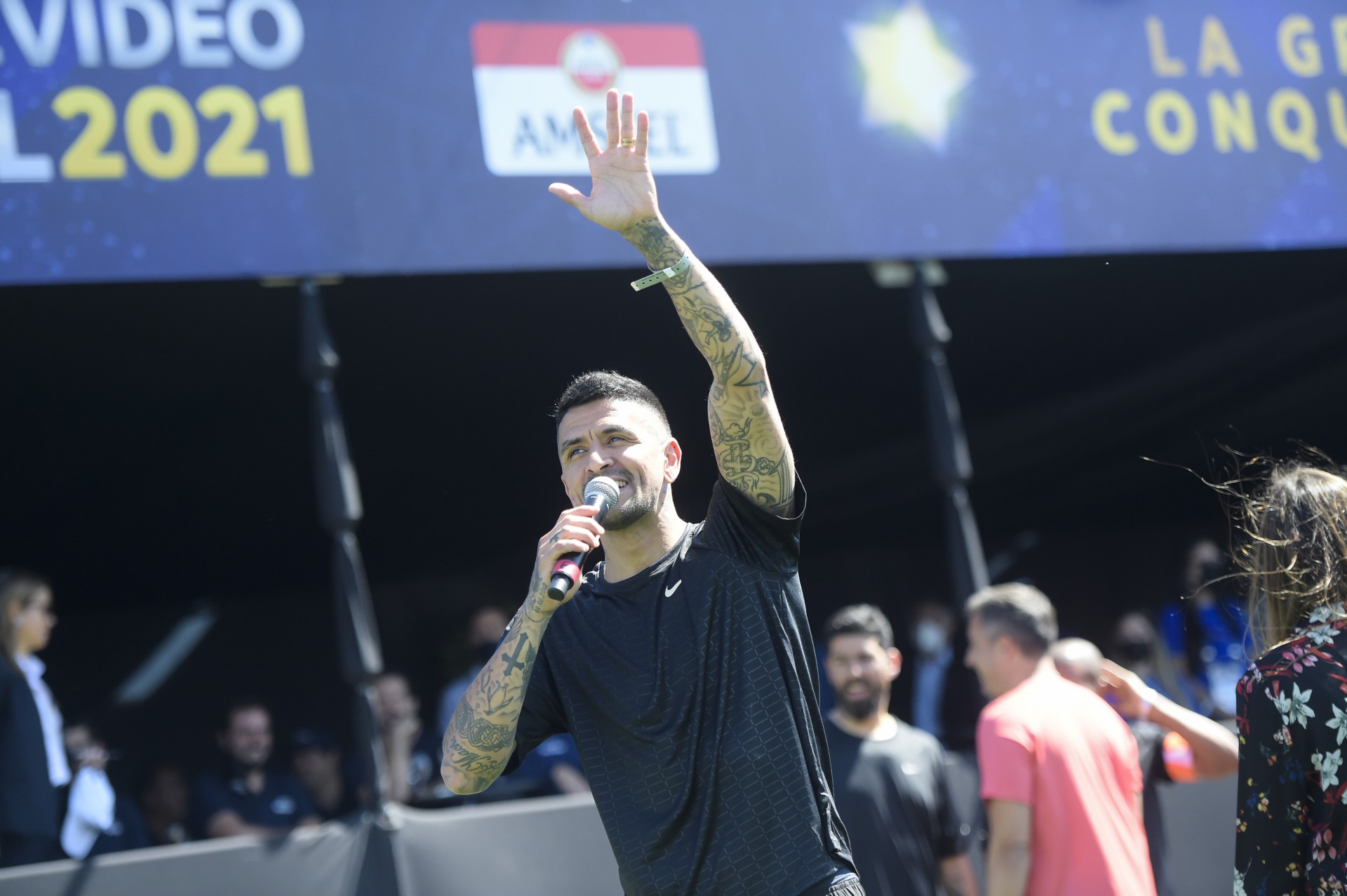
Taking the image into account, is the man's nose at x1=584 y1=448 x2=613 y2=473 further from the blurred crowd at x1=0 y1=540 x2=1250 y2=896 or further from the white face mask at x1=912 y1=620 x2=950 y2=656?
the white face mask at x1=912 y1=620 x2=950 y2=656

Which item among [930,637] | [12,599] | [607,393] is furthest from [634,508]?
[930,637]

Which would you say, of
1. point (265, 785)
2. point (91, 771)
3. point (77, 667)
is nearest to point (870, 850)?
point (91, 771)

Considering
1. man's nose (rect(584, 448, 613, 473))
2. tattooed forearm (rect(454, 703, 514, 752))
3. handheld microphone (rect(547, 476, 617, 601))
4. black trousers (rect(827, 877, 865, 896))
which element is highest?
man's nose (rect(584, 448, 613, 473))

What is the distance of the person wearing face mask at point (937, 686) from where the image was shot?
7.32 meters

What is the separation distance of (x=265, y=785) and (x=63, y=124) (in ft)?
11.0

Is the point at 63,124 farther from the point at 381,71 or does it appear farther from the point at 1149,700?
the point at 1149,700

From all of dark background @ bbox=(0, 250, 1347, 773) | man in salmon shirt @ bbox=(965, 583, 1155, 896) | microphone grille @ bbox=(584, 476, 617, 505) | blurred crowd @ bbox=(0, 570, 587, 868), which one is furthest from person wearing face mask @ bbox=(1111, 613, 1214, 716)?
microphone grille @ bbox=(584, 476, 617, 505)

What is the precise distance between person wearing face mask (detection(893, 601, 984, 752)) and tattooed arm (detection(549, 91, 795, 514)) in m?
4.84

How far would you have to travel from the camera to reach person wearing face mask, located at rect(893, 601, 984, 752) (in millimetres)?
7316

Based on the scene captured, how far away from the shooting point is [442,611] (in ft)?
32.7

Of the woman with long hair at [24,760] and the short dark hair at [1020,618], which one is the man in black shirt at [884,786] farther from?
the woman with long hair at [24,760]

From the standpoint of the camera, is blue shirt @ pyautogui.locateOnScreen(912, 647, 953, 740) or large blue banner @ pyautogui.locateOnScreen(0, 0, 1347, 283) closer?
large blue banner @ pyautogui.locateOnScreen(0, 0, 1347, 283)

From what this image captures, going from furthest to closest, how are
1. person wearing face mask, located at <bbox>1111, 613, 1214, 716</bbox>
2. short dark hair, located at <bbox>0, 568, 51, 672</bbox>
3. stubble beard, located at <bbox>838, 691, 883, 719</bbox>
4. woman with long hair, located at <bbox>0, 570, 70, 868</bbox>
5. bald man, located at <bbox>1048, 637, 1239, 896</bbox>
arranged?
1. person wearing face mask, located at <bbox>1111, 613, 1214, 716</bbox>
2. short dark hair, located at <bbox>0, 568, 51, 672</bbox>
3. woman with long hair, located at <bbox>0, 570, 70, 868</bbox>
4. stubble beard, located at <bbox>838, 691, 883, 719</bbox>
5. bald man, located at <bbox>1048, 637, 1239, 896</bbox>

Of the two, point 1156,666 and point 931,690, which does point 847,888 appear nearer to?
point 931,690
